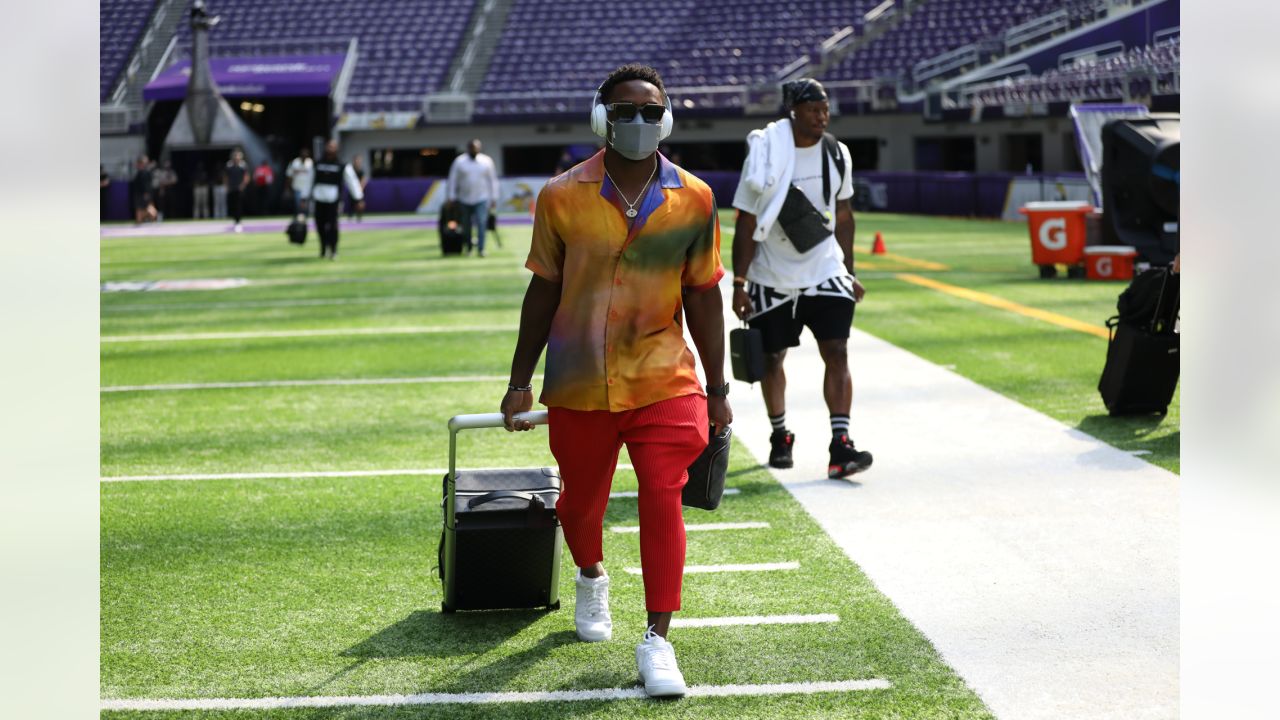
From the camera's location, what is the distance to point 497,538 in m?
4.88

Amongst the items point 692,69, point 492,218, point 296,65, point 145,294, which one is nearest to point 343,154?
point 296,65

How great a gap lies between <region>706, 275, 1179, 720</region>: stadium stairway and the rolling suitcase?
1.27m

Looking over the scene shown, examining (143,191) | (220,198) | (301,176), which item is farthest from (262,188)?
(301,176)

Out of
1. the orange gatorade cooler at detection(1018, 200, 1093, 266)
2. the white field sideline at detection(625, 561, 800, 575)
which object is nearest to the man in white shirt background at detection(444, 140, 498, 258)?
the orange gatorade cooler at detection(1018, 200, 1093, 266)

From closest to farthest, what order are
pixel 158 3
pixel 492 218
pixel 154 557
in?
pixel 154 557 → pixel 492 218 → pixel 158 3

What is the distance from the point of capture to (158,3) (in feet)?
174

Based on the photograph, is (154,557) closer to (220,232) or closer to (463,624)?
(463,624)

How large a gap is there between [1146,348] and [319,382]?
592 cm

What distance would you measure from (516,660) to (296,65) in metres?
45.4

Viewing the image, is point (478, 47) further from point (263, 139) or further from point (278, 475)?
point (278, 475)

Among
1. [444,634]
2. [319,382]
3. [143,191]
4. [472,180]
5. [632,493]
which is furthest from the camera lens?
[143,191]

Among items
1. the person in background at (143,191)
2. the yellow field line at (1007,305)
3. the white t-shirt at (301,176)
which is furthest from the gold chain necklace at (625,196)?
the person in background at (143,191)

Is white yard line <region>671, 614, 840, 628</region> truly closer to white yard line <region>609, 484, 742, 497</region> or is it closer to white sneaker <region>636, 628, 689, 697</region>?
white sneaker <region>636, 628, 689, 697</region>

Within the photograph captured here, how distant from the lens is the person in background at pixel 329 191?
22.4m
